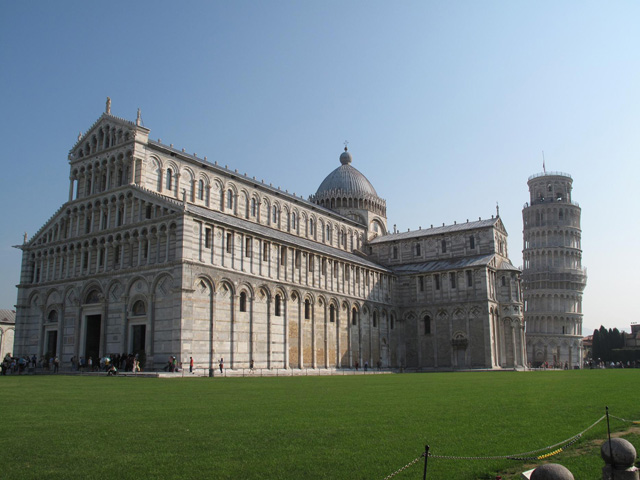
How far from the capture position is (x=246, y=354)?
142 feet

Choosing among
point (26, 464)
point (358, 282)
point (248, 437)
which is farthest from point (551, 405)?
Result: point (358, 282)

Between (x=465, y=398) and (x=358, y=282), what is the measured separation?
1612 inches

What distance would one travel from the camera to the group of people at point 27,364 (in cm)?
4105

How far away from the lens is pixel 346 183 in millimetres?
74688

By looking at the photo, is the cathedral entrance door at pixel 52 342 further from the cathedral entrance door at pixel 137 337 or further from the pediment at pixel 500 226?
the pediment at pixel 500 226

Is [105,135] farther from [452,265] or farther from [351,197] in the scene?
[452,265]

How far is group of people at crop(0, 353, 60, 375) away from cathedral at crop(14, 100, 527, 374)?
1214 millimetres

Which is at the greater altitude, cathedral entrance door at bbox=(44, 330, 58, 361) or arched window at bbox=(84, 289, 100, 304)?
arched window at bbox=(84, 289, 100, 304)

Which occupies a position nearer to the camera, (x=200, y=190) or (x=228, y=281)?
(x=228, y=281)

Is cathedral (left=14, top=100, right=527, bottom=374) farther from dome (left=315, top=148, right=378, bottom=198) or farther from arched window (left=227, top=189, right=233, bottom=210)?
dome (left=315, top=148, right=378, bottom=198)

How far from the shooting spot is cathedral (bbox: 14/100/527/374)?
4094 centimetres

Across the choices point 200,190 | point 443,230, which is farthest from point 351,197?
point 200,190

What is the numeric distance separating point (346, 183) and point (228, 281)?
3519 centimetres

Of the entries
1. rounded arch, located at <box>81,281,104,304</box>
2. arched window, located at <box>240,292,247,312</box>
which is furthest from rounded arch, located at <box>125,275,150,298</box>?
arched window, located at <box>240,292,247,312</box>
